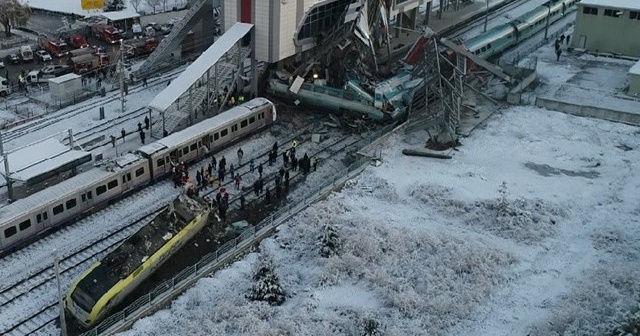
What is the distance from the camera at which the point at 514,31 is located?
63.8 metres

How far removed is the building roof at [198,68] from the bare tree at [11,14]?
29.4m

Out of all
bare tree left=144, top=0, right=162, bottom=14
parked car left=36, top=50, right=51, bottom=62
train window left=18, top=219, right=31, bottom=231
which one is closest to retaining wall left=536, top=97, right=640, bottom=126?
train window left=18, top=219, right=31, bottom=231

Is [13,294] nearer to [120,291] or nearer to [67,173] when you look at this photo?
[120,291]

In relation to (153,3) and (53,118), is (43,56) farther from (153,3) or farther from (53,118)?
(153,3)

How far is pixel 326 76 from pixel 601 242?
82.3 ft

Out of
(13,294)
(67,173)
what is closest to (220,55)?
(67,173)

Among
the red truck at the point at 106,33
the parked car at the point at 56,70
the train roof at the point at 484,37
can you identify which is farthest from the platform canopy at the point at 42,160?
the train roof at the point at 484,37

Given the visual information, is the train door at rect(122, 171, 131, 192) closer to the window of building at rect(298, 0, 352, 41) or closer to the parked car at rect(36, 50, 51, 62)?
the window of building at rect(298, 0, 352, 41)

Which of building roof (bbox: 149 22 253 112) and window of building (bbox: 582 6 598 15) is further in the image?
window of building (bbox: 582 6 598 15)

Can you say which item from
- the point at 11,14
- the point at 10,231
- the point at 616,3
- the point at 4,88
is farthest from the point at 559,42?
the point at 11,14

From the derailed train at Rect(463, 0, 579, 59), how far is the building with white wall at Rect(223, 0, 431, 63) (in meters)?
12.3

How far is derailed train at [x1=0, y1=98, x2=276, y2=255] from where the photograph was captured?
104 feet

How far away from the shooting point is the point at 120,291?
27344 mm

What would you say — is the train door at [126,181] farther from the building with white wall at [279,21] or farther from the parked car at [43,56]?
the parked car at [43,56]
